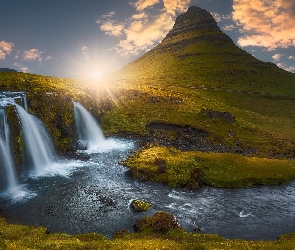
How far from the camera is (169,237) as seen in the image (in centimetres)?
2841

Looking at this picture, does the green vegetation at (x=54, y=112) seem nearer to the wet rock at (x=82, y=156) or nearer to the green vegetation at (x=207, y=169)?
the wet rock at (x=82, y=156)

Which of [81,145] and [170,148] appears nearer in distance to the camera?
[170,148]

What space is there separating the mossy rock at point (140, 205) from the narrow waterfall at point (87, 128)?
2943 centimetres

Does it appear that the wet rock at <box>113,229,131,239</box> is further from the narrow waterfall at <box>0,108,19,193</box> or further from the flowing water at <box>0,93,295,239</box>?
the narrow waterfall at <box>0,108,19,193</box>

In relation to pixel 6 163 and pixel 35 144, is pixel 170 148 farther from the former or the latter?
pixel 6 163

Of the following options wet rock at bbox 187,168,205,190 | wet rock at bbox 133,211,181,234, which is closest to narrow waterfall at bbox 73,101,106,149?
wet rock at bbox 187,168,205,190

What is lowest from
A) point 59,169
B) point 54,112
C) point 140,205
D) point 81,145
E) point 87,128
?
point 140,205

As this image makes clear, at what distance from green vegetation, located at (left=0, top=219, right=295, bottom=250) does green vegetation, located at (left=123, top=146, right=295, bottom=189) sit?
14.4 metres

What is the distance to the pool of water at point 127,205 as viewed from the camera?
104 feet

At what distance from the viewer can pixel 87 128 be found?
68.7m

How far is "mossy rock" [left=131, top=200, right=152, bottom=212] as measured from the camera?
3486 cm

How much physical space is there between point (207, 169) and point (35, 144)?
32257mm

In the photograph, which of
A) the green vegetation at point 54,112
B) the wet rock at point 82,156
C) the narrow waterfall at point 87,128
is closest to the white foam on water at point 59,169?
the wet rock at point 82,156

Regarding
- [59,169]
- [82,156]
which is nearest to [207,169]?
[82,156]
